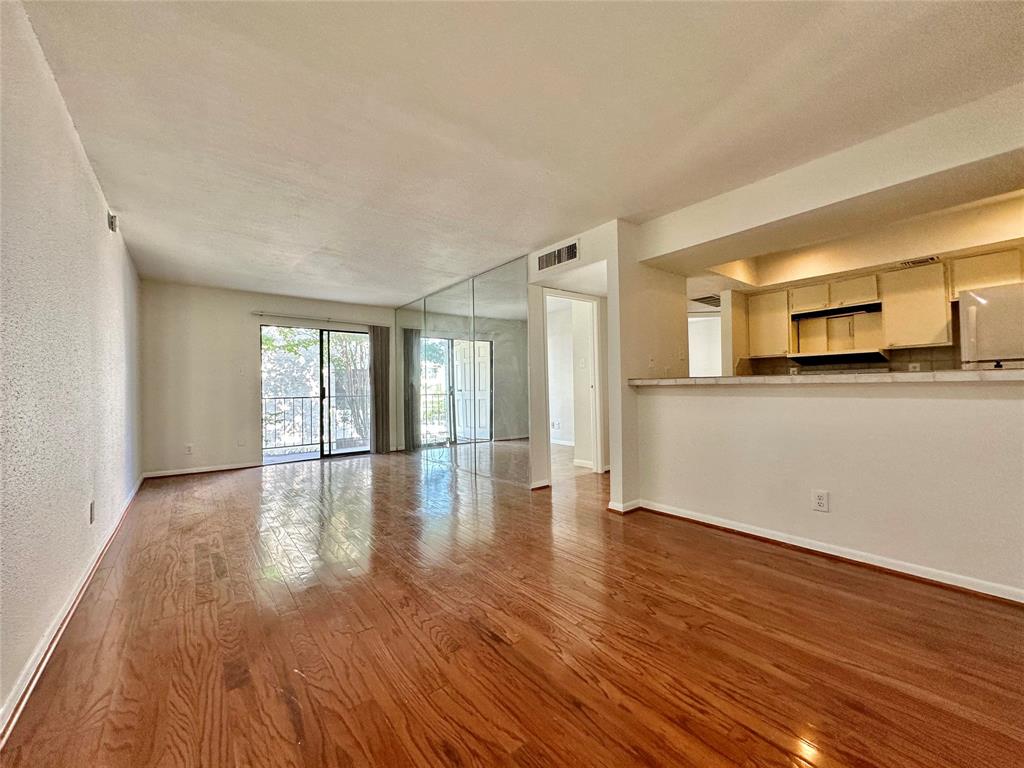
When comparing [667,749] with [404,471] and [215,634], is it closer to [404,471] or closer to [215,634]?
[215,634]

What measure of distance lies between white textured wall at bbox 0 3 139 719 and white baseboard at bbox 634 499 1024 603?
3.61 m

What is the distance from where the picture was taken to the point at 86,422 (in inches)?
94.0

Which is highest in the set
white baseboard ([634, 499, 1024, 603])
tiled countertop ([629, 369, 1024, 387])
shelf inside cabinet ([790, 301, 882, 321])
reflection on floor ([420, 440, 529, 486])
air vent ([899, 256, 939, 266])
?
air vent ([899, 256, 939, 266])

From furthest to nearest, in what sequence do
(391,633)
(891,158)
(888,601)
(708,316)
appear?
(708,316) → (891,158) → (888,601) → (391,633)

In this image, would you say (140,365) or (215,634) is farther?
(140,365)

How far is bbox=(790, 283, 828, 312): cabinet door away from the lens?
4.71 m

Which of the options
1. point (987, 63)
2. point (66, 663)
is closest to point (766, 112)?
point (987, 63)

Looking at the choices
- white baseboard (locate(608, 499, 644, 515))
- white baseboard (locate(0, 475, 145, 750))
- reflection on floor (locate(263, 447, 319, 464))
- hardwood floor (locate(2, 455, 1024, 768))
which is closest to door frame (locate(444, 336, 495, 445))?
white baseboard (locate(608, 499, 644, 515))

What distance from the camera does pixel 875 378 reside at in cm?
234

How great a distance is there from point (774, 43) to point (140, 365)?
667 cm

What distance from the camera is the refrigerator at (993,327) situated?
295 centimetres

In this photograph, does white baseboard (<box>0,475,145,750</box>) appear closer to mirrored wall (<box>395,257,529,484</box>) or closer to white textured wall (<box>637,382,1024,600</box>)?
mirrored wall (<box>395,257,529,484</box>)

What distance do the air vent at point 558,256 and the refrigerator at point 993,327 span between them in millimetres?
3045

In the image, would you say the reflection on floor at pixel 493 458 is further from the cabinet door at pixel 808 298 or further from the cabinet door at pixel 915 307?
the cabinet door at pixel 915 307
